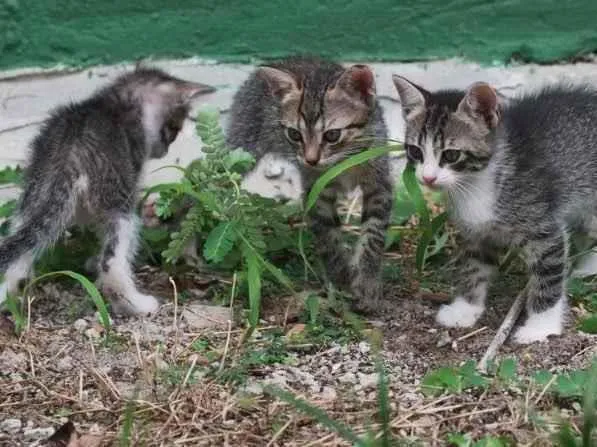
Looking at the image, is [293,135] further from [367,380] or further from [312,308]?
[367,380]

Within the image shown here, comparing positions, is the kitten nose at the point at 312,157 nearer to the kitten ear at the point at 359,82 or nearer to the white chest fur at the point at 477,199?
the kitten ear at the point at 359,82

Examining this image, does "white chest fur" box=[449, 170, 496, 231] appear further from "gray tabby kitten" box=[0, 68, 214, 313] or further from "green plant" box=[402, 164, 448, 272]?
"gray tabby kitten" box=[0, 68, 214, 313]

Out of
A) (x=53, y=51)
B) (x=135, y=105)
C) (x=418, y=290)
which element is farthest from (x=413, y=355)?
(x=53, y=51)

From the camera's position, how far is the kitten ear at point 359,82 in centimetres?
462

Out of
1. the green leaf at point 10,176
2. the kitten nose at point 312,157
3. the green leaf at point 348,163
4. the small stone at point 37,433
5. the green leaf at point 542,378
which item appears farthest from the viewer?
the green leaf at point 10,176

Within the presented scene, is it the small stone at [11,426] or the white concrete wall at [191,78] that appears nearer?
the small stone at [11,426]

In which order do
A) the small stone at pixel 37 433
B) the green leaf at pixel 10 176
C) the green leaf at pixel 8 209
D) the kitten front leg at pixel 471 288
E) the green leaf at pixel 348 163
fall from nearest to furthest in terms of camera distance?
1. the small stone at pixel 37 433
2. the green leaf at pixel 348 163
3. the kitten front leg at pixel 471 288
4. the green leaf at pixel 8 209
5. the green leaf at pixel 10 176

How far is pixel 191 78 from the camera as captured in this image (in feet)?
19.6

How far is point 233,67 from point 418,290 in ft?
5.94

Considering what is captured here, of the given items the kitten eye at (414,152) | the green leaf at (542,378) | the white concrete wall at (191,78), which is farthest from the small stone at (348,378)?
the white concrete wall at (191,78)

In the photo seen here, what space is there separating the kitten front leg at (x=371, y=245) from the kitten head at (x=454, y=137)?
56cm

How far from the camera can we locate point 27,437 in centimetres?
366

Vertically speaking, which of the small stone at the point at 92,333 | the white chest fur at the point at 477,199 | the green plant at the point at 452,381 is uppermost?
the white chest fur at the point at 477,199

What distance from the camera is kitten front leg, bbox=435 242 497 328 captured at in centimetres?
454
